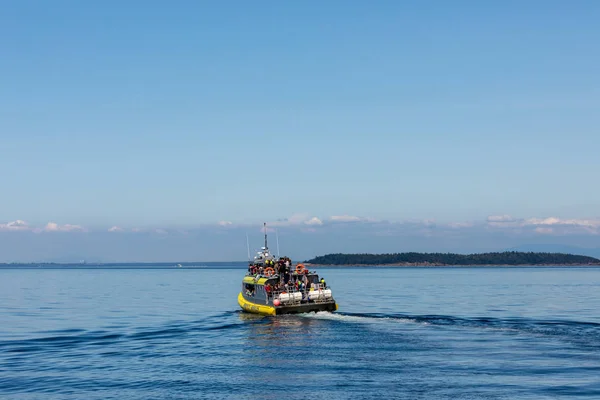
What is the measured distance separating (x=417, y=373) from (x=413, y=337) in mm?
13889

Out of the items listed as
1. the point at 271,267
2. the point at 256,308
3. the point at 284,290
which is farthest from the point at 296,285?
the point at 256,308

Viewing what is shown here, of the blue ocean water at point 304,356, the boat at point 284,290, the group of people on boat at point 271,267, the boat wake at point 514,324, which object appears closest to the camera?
the blue ocean water at point 304,356

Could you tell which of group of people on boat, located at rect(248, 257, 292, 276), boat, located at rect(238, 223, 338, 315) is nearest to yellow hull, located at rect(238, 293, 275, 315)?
boat, located at rect(238, 223, 338, 315)

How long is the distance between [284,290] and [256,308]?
528 centimetres

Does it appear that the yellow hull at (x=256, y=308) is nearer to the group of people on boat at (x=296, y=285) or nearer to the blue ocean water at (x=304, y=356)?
the blue ocean water at (x=304, y=356)

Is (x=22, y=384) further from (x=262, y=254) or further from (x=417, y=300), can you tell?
(x=417, y=300)

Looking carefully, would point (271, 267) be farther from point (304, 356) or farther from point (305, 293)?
point (304, 356)

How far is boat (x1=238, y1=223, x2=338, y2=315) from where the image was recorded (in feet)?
212

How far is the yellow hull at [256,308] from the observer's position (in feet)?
218

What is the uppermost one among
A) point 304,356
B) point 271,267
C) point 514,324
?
point 271,267

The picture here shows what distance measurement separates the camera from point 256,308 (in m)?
70.5

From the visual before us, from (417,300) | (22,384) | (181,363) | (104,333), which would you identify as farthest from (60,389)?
(417,300)

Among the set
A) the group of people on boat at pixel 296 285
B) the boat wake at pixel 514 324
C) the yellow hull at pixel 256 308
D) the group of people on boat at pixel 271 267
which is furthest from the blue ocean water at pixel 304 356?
the group of people on boat at pixel 271 267

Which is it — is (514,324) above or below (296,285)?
below
